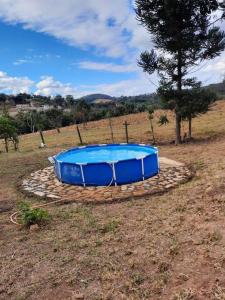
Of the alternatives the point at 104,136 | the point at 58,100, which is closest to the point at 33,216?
the point at 104,136

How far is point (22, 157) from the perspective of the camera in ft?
45.3

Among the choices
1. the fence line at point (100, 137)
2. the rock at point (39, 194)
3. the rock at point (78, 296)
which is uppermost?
the rock at point (78, 296)

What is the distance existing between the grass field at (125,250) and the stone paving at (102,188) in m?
0.56

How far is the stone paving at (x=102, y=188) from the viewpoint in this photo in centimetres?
782

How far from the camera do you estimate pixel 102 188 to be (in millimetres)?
8641

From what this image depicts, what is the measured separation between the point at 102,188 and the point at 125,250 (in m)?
4.04

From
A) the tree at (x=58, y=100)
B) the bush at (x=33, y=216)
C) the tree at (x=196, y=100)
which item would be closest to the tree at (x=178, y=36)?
the tree at (x=196, y=100)

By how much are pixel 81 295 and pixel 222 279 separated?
5.12 ft

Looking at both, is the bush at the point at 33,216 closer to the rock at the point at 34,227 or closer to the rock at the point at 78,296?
the rock at the point at 34,227

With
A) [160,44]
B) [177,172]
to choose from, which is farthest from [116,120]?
[177,172]

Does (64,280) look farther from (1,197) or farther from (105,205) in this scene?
(1,197)

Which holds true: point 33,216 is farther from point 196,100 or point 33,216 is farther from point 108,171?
point 196,100

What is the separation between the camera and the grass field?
145 inches

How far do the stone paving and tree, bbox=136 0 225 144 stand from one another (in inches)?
256
